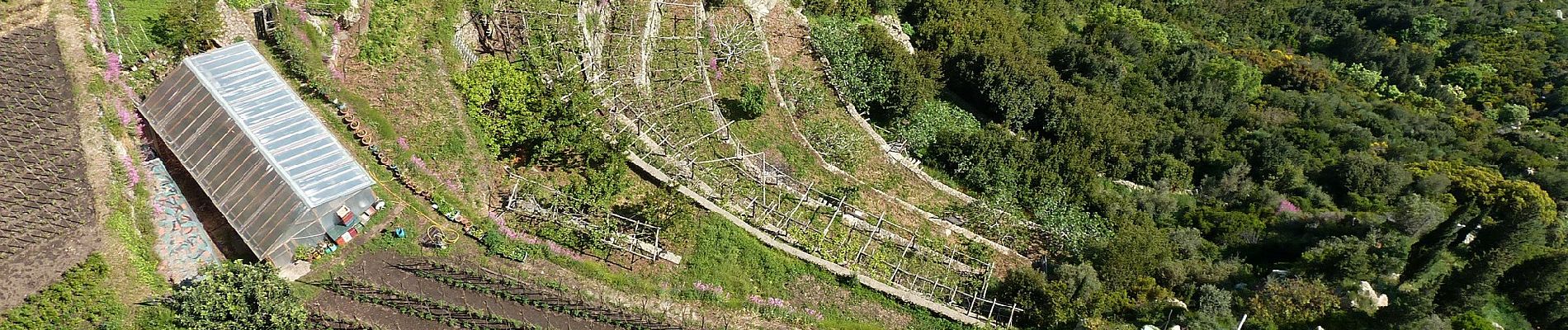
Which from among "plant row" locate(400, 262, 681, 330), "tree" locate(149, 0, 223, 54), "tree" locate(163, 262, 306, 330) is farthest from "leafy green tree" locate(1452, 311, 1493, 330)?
"tree" locate(149, 0, 223, 54)

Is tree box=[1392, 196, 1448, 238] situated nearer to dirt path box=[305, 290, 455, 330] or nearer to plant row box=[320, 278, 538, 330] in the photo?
plant row box=[320, 278, 538, 330]

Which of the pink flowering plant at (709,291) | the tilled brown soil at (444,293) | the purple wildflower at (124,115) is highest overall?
the pink flowering plant at (709,291)

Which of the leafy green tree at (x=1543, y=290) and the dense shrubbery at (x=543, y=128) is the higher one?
the leafy green tree at (x=1543, y=290)

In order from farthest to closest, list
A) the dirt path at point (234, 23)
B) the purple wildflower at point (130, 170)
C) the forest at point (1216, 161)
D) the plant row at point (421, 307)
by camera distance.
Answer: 1. the forest at point (1216, 161)
2. the dirt path at point (234, 23)
3. the purple wildflower at point (130, 170)
4. the plant row at point (421, 307)

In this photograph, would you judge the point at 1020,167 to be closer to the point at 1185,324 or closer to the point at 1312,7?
the point at 1185,324

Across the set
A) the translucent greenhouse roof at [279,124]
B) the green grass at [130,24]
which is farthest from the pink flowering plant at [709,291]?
the green grass at [130,24]

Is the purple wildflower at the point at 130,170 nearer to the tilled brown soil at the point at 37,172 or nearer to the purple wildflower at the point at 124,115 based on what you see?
the tilled brown soil at the point at 37,172
